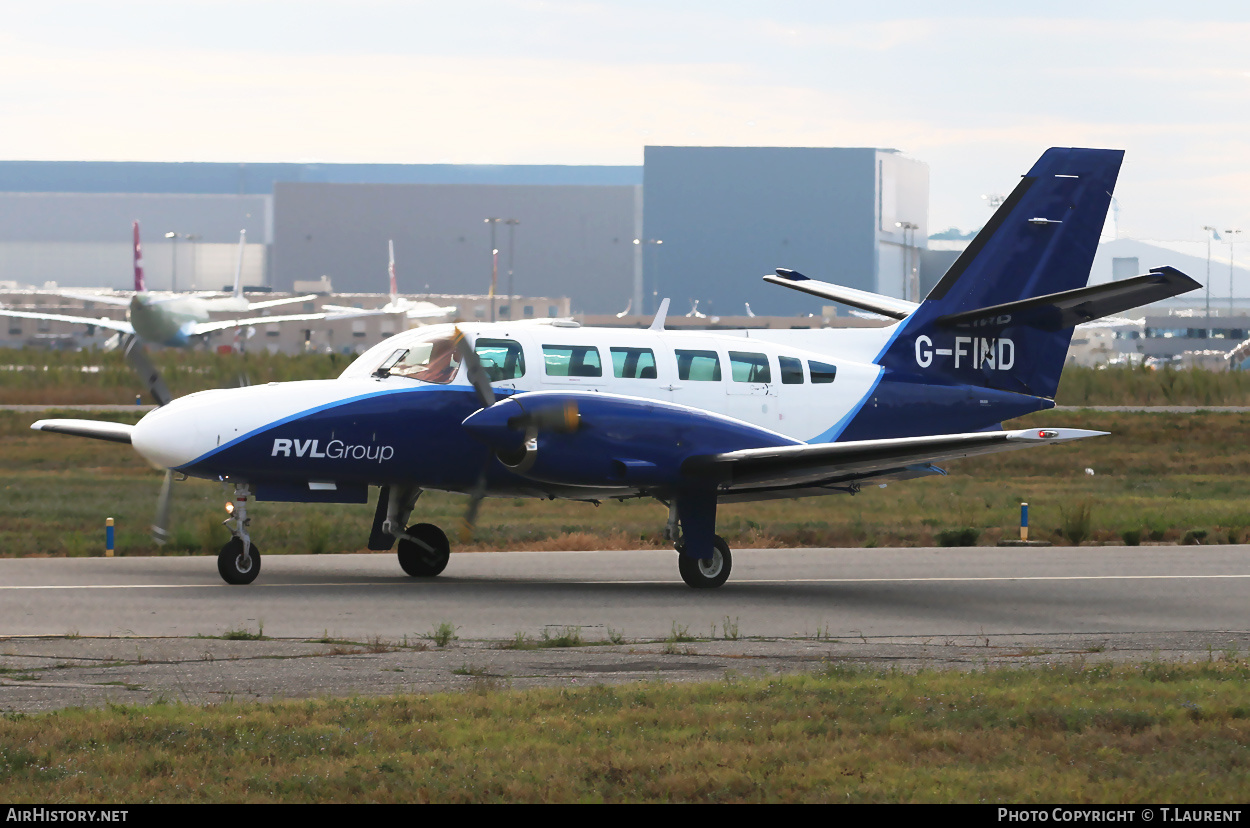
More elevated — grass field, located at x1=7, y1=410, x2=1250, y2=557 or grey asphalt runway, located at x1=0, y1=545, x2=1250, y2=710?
grey asphalt runway, located at x1=0, y1=545, x2=1250, y2=710

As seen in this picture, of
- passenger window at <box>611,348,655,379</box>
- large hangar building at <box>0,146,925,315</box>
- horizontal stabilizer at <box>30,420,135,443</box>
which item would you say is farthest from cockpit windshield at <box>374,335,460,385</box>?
large hangar building at <box>0,146,925,315</box>

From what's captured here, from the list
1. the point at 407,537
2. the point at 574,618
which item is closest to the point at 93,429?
the point at 407,537

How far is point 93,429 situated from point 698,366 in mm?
8292

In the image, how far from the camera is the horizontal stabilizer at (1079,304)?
670 inches

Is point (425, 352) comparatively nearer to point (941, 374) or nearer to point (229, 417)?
point (229, 417)

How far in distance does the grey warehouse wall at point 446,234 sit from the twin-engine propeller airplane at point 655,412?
99.4m

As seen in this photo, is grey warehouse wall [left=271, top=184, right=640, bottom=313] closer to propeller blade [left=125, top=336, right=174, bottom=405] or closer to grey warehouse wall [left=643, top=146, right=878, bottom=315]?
grey warehouse wall [left=643, top=146, right=878, bottom=315]

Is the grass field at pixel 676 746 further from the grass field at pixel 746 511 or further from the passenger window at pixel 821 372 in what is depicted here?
the grass field at pixel 746 511

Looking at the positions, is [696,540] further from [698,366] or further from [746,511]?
[746,511]

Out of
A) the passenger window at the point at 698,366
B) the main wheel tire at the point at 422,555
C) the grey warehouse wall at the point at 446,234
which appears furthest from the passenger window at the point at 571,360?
the grey warehouse wall at the point at 446,234

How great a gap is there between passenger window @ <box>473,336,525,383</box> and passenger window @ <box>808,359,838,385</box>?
4095mm

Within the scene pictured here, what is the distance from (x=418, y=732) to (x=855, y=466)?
968 cm

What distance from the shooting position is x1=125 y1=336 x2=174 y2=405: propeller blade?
19.0m

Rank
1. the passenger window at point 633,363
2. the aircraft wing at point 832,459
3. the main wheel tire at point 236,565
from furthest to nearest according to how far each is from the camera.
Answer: the passenger window at point 633,363
the main wheel tire at point 236,565
the aircraft wing at point 832,459
